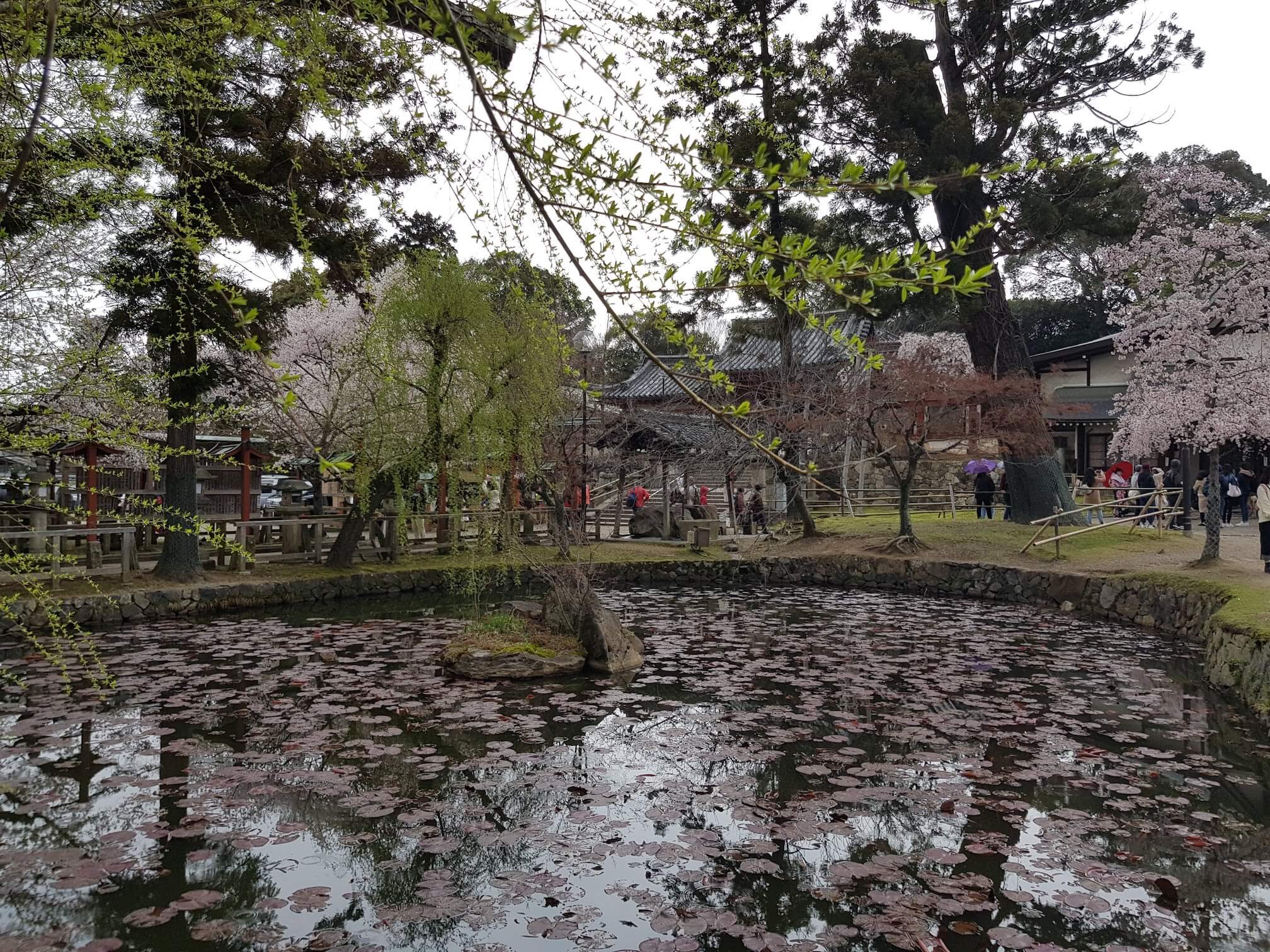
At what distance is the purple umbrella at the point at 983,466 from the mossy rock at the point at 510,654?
58.2 ft

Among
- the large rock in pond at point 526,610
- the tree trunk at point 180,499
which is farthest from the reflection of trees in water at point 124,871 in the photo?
the tree trunk at point 180,499

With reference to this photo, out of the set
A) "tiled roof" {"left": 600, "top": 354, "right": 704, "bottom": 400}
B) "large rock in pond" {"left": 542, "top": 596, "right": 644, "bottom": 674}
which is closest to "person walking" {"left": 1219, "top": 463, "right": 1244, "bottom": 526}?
"tiled roof" {"left": 600, "top": 354, "right": 704, "bottom": 400}

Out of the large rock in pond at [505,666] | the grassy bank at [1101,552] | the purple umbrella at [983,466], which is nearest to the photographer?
the large rock in pond at [505,666]

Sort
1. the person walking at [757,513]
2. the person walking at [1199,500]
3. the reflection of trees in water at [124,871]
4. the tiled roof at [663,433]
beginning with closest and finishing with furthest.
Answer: the reflection of trees in water at [124,871] → the person walking at [1199,500] → the tiled roof at [663,433] → the person walking at [757,513]

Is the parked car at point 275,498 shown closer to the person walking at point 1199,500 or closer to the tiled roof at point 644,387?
the tiled roof at point 644,387

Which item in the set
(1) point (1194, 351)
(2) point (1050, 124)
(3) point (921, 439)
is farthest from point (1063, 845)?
(2) point (1050, 124)

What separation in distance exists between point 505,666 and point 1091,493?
19121 mm

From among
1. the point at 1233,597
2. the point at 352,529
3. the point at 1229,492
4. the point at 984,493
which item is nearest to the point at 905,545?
the point at 984,493

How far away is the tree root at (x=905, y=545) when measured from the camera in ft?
61.0

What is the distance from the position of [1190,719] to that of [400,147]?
8591 millimetres

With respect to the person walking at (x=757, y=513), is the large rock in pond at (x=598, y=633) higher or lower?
lower

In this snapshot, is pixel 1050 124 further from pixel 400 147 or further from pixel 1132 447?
pixel 400 147

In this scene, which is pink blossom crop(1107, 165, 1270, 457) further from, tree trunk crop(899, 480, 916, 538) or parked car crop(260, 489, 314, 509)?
→ parked car crop(260, 489, 314, 509)

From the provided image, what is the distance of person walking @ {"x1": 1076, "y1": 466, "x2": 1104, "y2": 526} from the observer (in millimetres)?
20250
